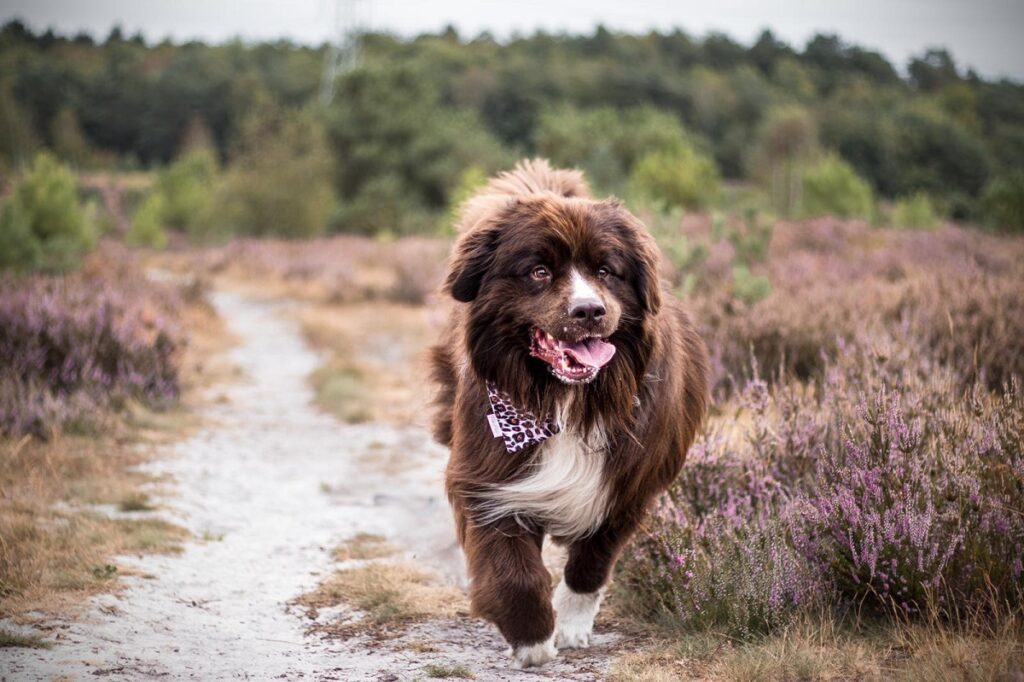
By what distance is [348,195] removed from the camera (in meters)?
38.3

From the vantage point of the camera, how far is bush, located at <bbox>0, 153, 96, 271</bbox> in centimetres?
1286

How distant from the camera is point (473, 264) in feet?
12.4

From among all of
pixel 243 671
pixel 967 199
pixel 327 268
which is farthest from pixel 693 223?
pixel 967 199

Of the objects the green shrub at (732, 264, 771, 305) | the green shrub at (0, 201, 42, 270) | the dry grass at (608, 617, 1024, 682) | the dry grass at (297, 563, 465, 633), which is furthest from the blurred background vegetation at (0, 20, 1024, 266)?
the dry grass at (608, 617, 1024, 682)

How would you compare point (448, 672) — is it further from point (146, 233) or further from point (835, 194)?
point (146, 233)

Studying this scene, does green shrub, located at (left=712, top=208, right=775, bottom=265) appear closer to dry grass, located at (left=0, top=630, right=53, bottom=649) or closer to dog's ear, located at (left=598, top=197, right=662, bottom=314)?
dog's ear, located at (left=598, top=197, right=662, bottom=314)

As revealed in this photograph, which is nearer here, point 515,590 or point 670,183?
point 515,590

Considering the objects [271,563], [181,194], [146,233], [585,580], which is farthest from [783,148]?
[585,580]

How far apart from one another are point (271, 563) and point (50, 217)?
37.5 feet

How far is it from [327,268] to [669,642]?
1846 cm

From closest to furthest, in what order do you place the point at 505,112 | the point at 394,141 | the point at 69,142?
the point at 394,141
the point at 69,142
the point at 505,112

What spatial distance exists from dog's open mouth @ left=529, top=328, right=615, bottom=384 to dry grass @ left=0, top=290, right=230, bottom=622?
2421 millimetres

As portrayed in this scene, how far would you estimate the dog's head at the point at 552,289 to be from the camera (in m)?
3.50

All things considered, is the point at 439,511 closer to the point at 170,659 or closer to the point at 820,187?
the point at 170,659
